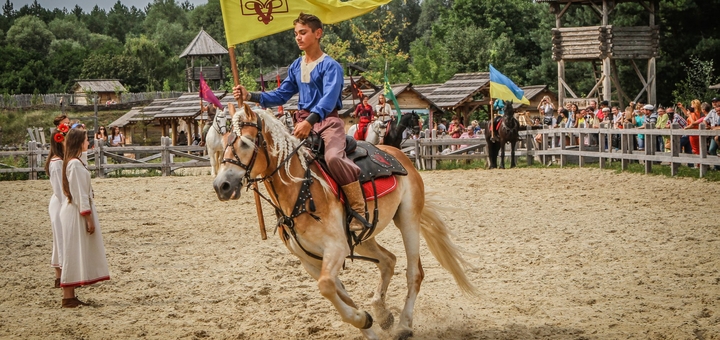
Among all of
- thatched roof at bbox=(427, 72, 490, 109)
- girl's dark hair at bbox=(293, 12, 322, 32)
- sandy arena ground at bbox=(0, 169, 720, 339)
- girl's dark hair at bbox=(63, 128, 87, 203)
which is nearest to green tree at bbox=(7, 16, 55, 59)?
thatched roof at bbox=(427, 72, 490, 109)

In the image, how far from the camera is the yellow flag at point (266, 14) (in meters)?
6.81

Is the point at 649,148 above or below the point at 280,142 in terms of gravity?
below

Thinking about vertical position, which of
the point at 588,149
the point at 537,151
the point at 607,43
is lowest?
the point at 537,151

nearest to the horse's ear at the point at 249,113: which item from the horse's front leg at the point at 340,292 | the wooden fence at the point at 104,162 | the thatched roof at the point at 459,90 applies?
the horse's front leg at the point at 340,292

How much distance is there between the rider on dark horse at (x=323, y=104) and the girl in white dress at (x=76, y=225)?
8.21ft

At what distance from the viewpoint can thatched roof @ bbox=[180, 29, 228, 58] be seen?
5447cm

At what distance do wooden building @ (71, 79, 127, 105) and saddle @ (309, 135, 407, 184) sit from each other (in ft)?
236

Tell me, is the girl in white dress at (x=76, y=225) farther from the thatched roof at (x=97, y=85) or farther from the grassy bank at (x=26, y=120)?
the thatched roof at (x=97, y=85)

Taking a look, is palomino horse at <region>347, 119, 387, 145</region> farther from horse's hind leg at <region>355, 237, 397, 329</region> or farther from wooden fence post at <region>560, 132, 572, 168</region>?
horse's hind leg at <region>355, 237, 397, 329</region>

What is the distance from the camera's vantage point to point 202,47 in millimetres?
55344

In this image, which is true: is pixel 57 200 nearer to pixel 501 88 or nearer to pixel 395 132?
pixel 395 132

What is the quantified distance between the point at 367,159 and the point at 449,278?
2.62 meters

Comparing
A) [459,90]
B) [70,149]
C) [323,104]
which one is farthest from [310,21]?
[459,90]

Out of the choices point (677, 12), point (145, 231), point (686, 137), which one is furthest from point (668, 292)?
point (677, 12)
